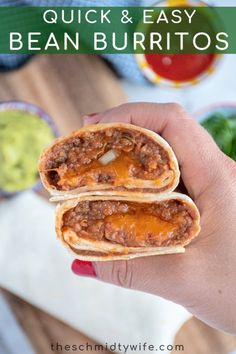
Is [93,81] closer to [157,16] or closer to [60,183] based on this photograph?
[157,16]

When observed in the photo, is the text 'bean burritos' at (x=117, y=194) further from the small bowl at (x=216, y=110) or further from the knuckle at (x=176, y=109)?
the small bowl at (x=216, y=110)

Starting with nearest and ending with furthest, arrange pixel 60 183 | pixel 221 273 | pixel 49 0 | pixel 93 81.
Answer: pixel 60 183 < pixel 221 273 < pixel 49 0 < pixel 93 81

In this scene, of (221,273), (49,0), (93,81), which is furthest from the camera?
(93,81)

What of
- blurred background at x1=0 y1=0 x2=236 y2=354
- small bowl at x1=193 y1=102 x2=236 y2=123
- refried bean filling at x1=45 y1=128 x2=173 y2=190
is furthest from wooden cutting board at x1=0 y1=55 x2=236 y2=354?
refried bean filling at x1=45 y1=128 x2=173 y2=190

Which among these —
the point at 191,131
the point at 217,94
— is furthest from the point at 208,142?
the point at 217,94

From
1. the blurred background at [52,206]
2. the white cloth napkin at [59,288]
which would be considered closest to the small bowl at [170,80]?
the blurred background at [52,206]

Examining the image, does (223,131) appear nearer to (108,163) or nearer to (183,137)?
(183,137)
